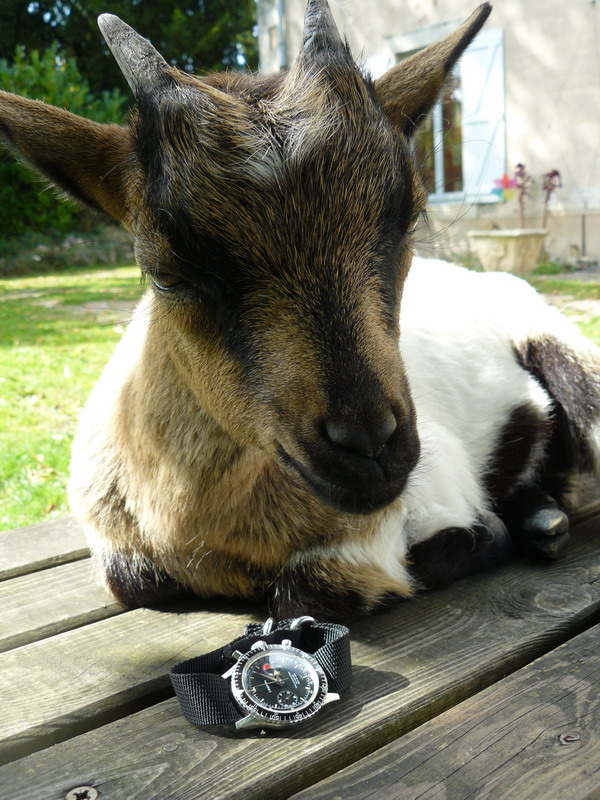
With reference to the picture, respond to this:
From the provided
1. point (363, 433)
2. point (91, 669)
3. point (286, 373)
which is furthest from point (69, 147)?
point (91, 669)

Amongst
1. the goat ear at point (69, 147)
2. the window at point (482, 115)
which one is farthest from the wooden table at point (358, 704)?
the window at point (482, 115)

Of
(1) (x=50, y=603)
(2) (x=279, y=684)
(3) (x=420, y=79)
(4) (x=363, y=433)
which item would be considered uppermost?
(3) (x=420, y=79)

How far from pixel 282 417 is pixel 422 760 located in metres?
0.81

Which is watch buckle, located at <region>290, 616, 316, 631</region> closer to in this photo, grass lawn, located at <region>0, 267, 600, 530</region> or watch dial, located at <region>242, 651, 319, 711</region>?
watch dial, located at <region>242, 651, 319, 711</region>

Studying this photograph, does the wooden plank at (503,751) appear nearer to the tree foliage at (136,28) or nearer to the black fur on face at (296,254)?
the black fur on face at (296,254)

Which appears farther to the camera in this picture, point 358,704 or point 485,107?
point 485,107

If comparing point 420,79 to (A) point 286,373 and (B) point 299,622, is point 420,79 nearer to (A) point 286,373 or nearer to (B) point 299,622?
(A) point 286,373

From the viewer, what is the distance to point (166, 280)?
211 cm

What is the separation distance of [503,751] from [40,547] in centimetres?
195

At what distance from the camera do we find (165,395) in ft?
8.21

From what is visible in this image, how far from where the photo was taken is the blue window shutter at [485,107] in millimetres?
12039

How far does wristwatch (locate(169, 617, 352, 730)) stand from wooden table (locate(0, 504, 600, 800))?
5 centimetres

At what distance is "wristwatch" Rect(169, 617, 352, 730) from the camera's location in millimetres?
1928

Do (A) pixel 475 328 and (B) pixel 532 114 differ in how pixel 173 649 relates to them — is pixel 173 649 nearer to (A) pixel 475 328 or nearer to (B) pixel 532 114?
(A) pixel 475 328
